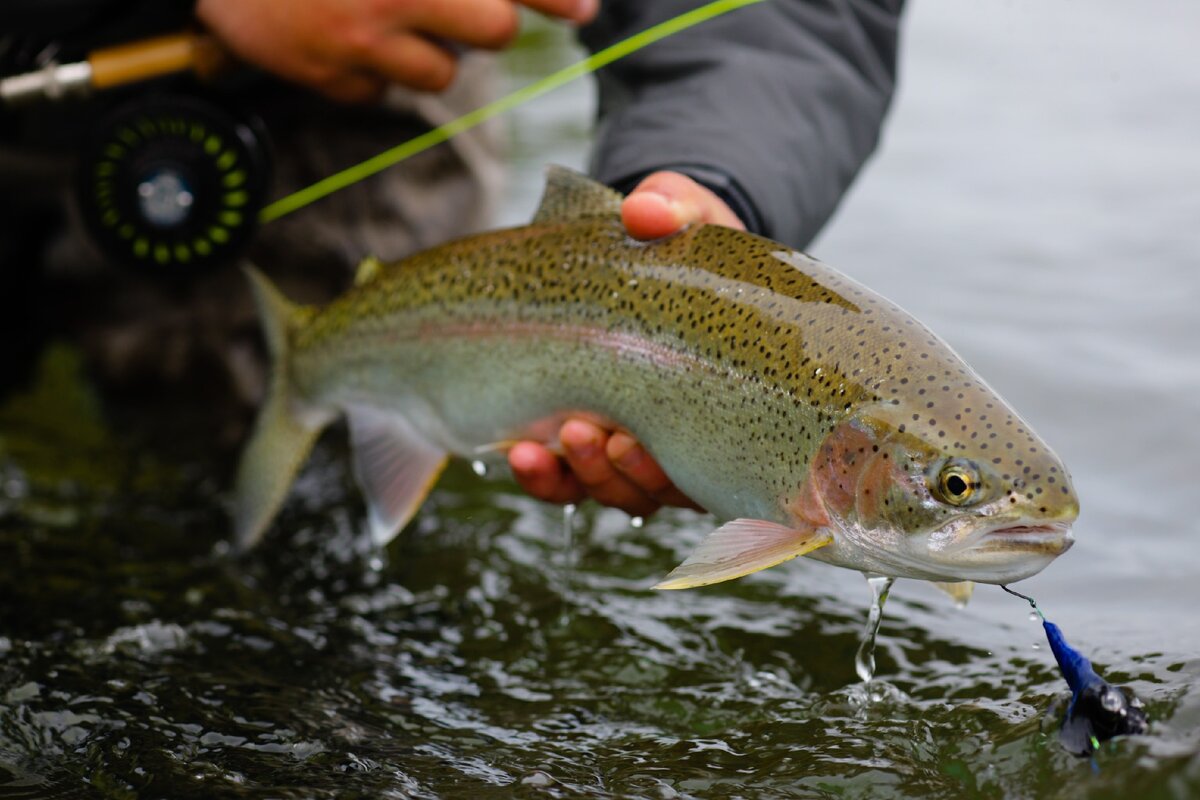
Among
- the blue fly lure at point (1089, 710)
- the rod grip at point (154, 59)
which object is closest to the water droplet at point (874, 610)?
the blue fly lure at point (1089, 710)

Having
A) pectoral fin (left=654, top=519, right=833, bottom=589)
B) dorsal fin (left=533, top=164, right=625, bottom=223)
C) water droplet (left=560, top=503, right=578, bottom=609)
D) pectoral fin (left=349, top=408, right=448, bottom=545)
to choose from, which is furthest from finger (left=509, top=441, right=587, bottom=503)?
pectoral fin (left=654, top=519, right=833, bottom=589)

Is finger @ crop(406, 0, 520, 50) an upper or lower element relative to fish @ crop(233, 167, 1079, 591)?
upper

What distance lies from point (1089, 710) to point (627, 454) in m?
0.94

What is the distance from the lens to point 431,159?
4574 mm

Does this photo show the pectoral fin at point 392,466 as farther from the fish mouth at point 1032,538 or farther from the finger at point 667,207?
the fish mouth at point 1032,538

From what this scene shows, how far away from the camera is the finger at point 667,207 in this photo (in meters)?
2.59

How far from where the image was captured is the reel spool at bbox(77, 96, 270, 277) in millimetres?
3391

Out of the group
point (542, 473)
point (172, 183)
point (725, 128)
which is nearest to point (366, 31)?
point (172, 183)

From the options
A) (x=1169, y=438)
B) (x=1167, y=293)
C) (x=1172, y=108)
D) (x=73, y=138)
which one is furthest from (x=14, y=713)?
(x=1172, y=108)

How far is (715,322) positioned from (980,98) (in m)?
5.60

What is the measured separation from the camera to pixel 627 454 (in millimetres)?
2686

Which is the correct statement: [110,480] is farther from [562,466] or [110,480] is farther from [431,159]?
[562,466]

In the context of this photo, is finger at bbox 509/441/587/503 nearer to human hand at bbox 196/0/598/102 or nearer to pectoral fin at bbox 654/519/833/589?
pectoral fin at bbox 654/519/833/589

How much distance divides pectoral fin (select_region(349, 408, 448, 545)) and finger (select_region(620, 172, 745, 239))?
2.61 ft
